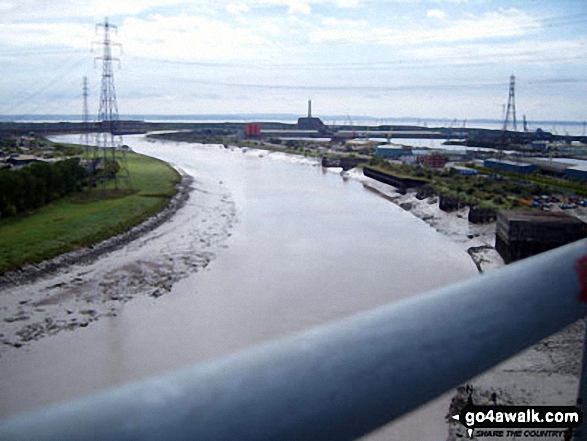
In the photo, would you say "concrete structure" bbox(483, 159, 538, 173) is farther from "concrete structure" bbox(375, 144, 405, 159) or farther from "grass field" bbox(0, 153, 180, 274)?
"grass field" bbox(0, 153, 180, 274)

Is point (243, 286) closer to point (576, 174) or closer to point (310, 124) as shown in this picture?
point (576, 174)

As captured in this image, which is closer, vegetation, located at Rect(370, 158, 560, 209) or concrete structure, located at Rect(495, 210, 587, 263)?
concrete structure, located at Rect(495, 210, 587, 263)

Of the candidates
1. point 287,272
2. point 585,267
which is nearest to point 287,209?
point 287,272

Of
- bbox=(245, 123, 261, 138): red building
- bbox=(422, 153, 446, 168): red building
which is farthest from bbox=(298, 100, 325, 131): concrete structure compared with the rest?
bbox=(422, 153, 446, 168): red building

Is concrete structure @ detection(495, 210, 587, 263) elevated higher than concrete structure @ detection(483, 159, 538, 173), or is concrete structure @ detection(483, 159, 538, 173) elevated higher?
concrete structure @ detection(483, 159, 538, 173)

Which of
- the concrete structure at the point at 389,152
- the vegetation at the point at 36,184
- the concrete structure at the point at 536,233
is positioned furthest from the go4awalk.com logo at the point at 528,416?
the concrete structure at the point at 389,152

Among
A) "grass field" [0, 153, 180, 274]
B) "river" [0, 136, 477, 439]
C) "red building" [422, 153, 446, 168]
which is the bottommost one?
"river" [0, 136, 477, 439]

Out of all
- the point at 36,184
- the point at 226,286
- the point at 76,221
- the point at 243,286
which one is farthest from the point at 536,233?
the point at 36,184
